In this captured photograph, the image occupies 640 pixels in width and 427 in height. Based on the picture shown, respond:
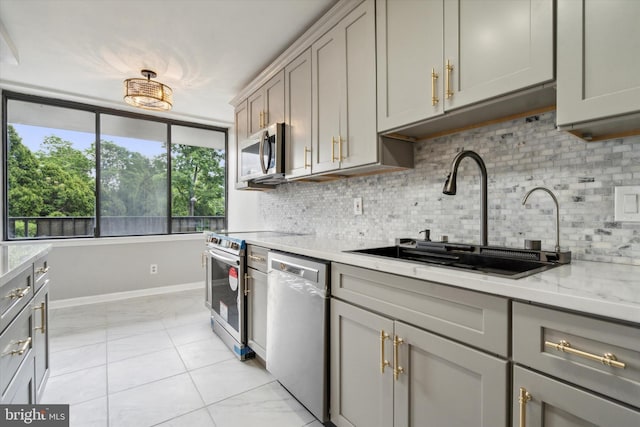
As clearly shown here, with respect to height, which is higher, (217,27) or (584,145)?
(217,27)

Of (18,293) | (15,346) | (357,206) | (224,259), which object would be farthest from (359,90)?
(15,346)

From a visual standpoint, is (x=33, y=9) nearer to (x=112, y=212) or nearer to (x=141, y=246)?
(x=112, y=212)

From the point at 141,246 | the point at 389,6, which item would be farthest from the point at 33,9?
the point at 141,246

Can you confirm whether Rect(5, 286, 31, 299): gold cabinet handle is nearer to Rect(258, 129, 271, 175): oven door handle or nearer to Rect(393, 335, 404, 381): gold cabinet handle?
Rect(393, 335, 404, 381): gold cabinet handle

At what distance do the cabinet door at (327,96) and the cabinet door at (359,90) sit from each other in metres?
0.05

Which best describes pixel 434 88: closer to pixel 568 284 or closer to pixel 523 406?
pixel 568 284

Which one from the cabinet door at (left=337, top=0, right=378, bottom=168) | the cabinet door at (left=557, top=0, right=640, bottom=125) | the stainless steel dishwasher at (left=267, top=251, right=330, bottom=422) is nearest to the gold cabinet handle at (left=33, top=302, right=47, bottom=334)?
the stainless steel dishwasher at (left=267, top=251, right=330, bottom=422)

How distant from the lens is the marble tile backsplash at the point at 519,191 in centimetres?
112

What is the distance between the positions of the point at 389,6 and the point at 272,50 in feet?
4.03

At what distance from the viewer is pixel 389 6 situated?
1.52 m

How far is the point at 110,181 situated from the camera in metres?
3.79

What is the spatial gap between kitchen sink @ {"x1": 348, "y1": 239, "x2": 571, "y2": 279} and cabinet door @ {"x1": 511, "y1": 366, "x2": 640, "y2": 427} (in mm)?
272

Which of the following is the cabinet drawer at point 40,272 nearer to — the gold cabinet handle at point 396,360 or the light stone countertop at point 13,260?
the light stone countertop at point 13,260

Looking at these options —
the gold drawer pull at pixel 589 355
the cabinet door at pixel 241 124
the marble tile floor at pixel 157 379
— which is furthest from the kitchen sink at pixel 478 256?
the cabinet door at pixel 241 124
